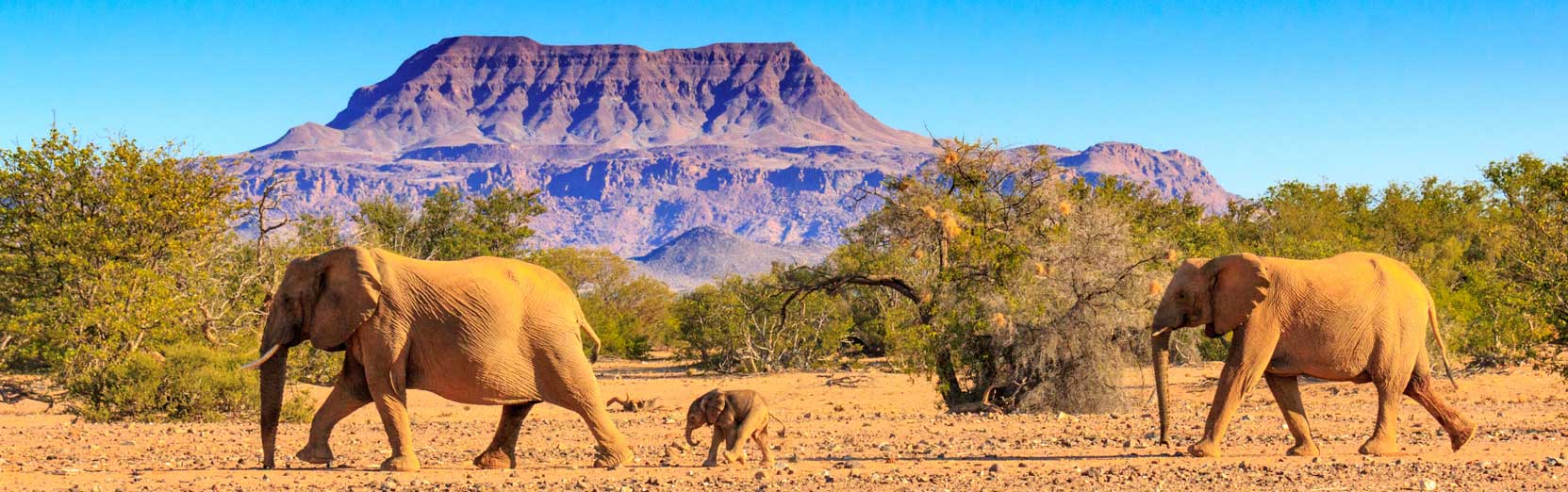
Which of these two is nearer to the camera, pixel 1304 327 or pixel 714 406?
pixel 714 406

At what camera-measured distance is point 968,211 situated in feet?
70.3

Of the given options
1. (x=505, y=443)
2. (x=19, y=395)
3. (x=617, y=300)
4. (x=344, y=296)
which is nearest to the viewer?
(x=344, y=296)

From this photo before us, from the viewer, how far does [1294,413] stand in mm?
13320

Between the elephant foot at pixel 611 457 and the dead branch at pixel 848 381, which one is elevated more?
the dead branch at pixel 848 381

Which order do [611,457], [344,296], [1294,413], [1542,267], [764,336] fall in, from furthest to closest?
[764,336], [1542,267], [1294,413], [611,457], [344,296]

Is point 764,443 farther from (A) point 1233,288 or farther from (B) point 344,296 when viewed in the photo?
(A) point 1233,288

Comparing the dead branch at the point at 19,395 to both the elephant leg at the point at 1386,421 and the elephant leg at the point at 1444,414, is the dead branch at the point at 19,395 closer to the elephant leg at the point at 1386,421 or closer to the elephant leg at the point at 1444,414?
the elephant leg at the point at 1386,421

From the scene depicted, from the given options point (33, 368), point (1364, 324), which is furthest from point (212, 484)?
point (33, 368)

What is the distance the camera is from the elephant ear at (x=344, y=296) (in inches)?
468

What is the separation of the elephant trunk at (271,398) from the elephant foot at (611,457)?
9.23ft

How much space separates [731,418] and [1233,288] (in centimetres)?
466

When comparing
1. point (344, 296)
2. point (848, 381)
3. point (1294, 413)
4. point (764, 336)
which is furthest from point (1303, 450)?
point (764, 336)

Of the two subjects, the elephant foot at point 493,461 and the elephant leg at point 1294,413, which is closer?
the elephant foot at point 493,461

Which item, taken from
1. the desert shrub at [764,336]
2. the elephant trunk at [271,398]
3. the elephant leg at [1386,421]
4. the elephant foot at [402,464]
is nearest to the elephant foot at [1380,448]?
the elephant leg at [1386,421]
